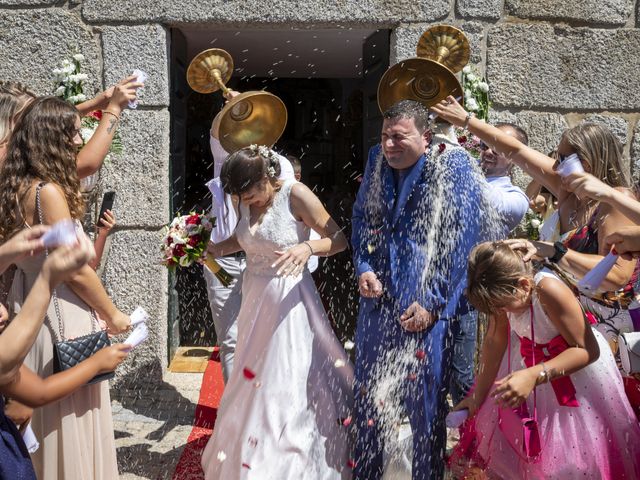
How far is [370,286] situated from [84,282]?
1.35 meters

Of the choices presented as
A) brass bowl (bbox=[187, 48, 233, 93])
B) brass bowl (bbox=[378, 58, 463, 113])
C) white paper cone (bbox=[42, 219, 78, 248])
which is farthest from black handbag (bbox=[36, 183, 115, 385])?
brass bowl (bbox=[187, 48, 233, 93])

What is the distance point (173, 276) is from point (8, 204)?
318 cm

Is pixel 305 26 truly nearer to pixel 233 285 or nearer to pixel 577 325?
pixel 233 285

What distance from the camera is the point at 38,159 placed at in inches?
118

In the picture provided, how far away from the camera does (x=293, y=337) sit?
12.7 feet

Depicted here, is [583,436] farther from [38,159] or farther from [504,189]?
[38,159]

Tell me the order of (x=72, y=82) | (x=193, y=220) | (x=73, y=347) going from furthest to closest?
(x=72, y=82) < (x=193, y=220) < (x=73, y=347)

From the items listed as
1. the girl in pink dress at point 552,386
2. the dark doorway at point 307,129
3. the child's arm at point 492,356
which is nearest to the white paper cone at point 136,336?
the girl in pink dress at point 552,386

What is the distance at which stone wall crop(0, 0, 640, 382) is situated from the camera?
5.82 meters

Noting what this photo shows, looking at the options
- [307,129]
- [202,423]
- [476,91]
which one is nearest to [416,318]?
[202,423]

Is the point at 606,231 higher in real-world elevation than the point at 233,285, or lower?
higher

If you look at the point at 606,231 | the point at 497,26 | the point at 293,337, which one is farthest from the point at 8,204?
the point at 497,26

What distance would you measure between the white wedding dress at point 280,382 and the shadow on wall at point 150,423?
0.59 metres

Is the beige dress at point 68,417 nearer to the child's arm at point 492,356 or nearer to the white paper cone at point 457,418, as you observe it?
the white paper cone at point 457,418
